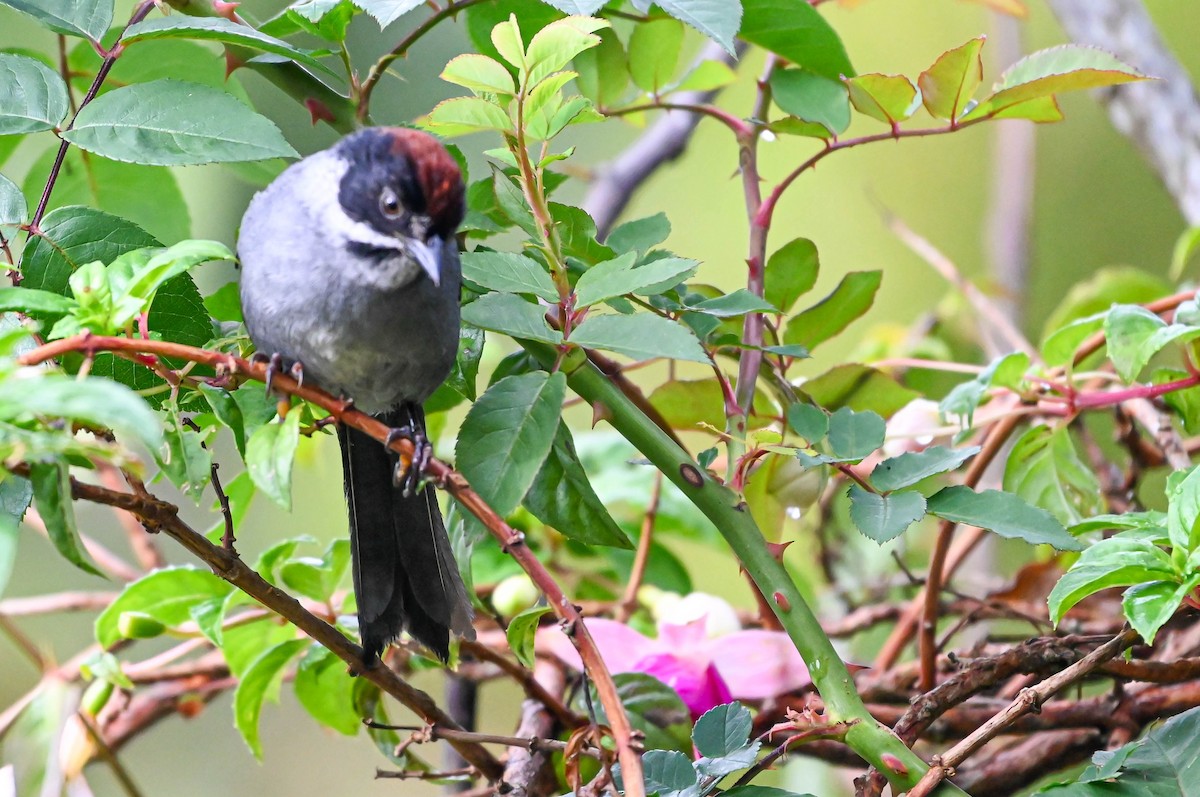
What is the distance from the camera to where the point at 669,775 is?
0.89 metres

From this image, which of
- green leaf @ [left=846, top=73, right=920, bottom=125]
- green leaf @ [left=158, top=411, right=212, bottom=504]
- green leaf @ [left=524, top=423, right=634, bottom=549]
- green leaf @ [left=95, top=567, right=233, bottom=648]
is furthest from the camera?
green leaf @ [left=95, top=567, right=233, bottom=648]

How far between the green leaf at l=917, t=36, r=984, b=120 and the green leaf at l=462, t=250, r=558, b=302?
0.49m

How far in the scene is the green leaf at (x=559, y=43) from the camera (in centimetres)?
95

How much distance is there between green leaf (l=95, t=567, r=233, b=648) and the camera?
1.29 m

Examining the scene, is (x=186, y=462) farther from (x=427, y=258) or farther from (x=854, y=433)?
(x=854, y=433)

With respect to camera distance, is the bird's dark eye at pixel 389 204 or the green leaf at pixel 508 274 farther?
the bird's dark eye at pixel 389 204

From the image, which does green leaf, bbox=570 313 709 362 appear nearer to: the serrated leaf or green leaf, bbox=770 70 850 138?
the serrated leaf

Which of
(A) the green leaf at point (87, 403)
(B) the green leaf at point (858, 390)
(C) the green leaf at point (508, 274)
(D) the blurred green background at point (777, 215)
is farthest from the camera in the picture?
(D) the blurred green background at point (777, 215)

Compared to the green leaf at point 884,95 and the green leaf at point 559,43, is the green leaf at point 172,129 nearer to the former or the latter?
the green leaf at point 559,43

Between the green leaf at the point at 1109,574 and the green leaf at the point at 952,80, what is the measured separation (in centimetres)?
53

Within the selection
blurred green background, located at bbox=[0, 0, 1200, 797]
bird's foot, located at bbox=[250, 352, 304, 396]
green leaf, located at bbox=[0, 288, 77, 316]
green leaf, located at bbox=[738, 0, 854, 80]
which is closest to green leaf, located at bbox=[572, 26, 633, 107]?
green leaf, located at bbox=[738, 0, 854, 80]

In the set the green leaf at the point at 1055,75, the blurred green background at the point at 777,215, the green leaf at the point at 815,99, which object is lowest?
the blurred green background at the point at 777,215

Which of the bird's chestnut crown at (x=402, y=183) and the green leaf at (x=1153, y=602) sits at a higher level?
the bird's chestnut crown at (x=402, y=183)

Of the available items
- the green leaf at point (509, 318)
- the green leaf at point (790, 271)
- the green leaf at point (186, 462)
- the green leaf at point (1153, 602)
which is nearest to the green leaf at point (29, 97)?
the green leaf at point (186, 462)
